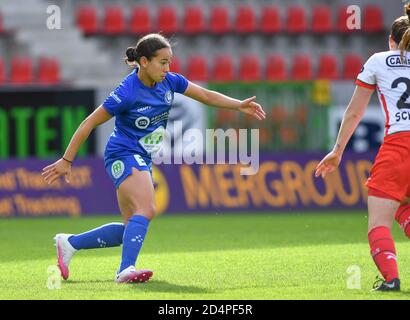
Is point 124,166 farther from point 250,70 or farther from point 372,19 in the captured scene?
point 372,19

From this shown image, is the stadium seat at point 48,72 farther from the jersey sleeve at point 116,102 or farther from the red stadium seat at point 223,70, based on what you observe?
the jersey sleeve at point 116,102

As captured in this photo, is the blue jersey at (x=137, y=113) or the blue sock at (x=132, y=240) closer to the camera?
the blue sock at (x=132, y=240)

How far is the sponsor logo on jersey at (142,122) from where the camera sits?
7512 millimetres

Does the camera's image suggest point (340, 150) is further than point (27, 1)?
No

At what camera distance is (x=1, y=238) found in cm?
1169

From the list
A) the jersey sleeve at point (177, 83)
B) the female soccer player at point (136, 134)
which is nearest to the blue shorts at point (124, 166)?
the female soccer player at point (136, 134)

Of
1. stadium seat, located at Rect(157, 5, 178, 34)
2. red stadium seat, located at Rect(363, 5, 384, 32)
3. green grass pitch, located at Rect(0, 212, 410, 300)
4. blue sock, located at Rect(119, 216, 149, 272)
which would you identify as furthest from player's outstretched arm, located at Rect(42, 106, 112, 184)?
red stadium seat, located at Rect(363, 5, 384, 32)

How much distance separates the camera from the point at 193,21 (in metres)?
19.2

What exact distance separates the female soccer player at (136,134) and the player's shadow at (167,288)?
0.10 metres

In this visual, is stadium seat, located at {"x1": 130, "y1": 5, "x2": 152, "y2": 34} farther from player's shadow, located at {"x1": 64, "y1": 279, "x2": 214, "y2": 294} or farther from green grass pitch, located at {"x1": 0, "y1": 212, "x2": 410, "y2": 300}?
player's shadow, located at {"x1": 64, "y1": 279, "x2": 214, "y2": 294}

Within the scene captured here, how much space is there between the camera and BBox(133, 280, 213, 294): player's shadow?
6.84 meters
